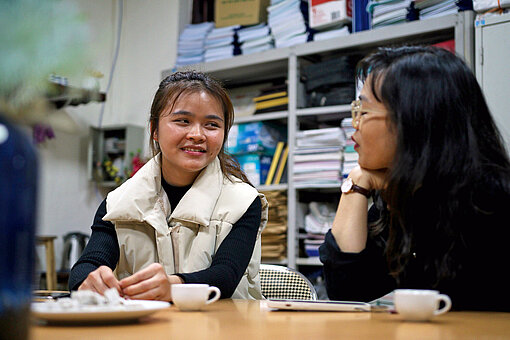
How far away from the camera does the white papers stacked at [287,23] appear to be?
349 cm

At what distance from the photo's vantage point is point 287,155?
353 centimetres

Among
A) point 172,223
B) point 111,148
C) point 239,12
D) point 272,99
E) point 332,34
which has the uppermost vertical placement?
point 239,12

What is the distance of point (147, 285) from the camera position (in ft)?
3.94

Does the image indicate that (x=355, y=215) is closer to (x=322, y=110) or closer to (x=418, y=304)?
(x=418, y=304)

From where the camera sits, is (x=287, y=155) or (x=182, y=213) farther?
(x=287, y=155)

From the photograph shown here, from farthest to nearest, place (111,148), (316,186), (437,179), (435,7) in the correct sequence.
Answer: (111,148) < (316,186) < (435,7) < (437,179)

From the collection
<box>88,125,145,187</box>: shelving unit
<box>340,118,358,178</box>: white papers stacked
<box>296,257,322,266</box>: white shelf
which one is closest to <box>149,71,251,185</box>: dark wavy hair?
<box>340,118,358,178</box>: white papers stacked

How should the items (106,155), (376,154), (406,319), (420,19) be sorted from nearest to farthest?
1. (406,319)
2. (376,154)
3. (420,19)
4. (106,155)

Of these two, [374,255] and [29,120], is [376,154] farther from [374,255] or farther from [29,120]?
[29,120]

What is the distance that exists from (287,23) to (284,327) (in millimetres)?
2967

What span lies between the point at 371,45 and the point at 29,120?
10.0 feet

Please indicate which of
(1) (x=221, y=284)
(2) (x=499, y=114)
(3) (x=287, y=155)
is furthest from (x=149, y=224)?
(3) (x=287, y=155)

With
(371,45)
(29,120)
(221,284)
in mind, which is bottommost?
(221,284)

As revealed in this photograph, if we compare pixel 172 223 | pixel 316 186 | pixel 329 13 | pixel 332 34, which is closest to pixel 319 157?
pixel 316 186
